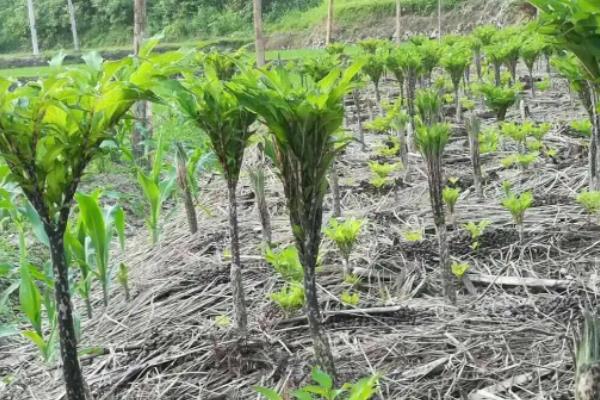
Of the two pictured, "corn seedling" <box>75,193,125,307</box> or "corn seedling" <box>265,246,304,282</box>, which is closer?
"corn seedling" <box>265,246,304,282</box>

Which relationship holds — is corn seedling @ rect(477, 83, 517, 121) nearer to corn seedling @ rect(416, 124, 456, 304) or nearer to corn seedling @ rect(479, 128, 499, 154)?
corn seedling @ rect(479, 128, 499, 154)

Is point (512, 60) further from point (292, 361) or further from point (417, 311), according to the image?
point (292, 361)

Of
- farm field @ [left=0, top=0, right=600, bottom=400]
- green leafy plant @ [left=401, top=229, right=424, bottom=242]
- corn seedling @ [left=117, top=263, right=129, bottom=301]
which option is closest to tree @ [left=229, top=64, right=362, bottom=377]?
farm field @ [left=0, top=0, right=600, bottom=400]

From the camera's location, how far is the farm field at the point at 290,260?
89.8 inches

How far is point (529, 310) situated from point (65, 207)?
6.61 ft

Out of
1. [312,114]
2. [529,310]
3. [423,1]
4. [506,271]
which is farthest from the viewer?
[423,1]

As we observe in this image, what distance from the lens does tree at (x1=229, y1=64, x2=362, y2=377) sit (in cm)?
227

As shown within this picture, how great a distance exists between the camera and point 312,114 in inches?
89.7

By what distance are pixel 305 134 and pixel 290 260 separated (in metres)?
1.18

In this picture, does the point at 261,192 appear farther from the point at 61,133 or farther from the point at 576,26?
the point at 576,26

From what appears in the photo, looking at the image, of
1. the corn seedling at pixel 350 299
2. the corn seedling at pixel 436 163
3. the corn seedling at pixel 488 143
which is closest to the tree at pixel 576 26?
the corn seedling at pixel 436 163

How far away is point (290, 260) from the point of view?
338cm

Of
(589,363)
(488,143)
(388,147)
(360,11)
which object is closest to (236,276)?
(589,363)

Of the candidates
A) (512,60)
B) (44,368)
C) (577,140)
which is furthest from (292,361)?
(512,60)
